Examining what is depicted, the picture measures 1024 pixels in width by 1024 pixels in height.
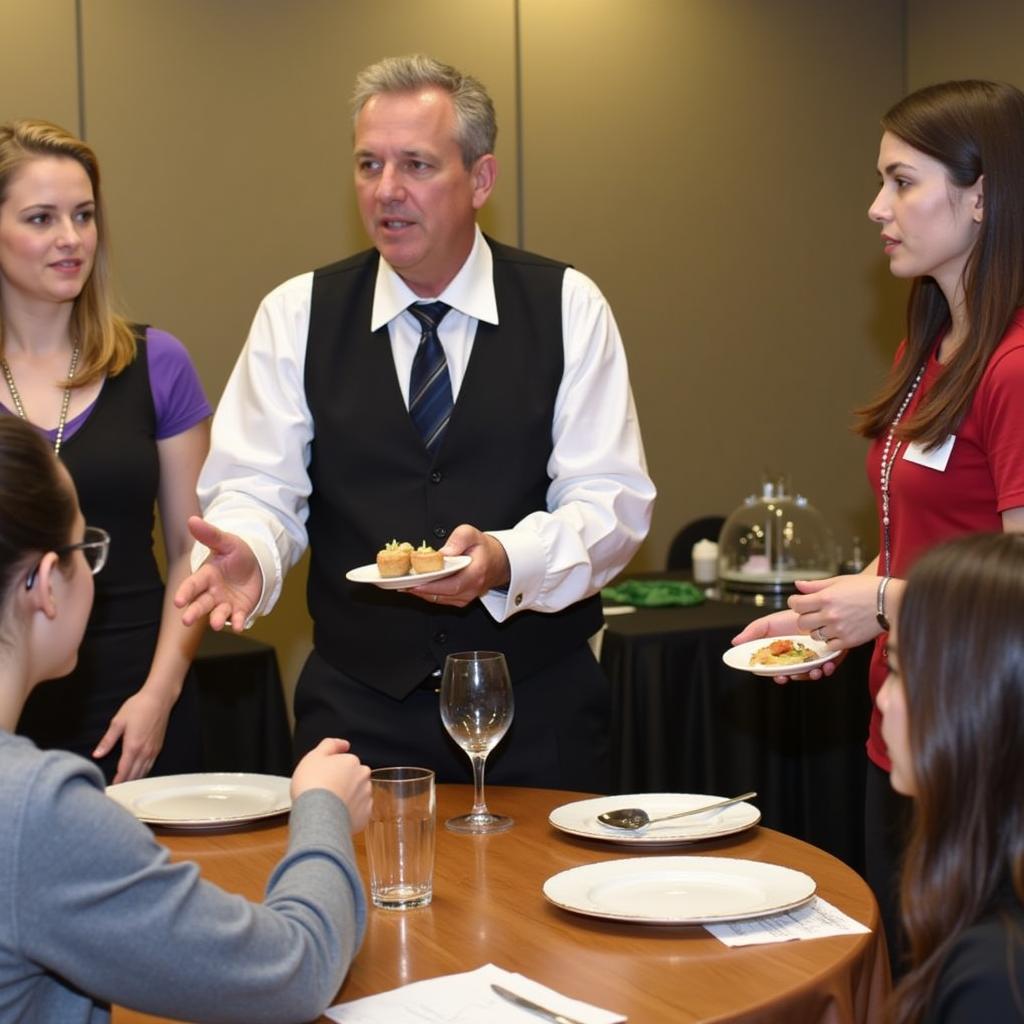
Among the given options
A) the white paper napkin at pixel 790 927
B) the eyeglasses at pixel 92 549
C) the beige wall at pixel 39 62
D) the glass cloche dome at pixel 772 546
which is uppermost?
the beige wall at pixel 39 62

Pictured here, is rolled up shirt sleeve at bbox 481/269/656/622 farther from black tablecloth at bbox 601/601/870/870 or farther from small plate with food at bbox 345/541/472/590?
black tablecloth at bbox 601/601/870/870

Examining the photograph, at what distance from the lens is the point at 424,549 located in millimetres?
2182

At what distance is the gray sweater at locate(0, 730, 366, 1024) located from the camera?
45.9 inches

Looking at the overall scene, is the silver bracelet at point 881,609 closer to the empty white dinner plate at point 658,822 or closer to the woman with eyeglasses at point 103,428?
the empty white dinner plate at point 658,822

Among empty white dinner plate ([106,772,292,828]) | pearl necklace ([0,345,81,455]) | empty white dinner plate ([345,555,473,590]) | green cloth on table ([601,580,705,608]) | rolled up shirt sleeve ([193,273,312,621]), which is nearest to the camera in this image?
empty white dinner plate ([106,772,292,828])

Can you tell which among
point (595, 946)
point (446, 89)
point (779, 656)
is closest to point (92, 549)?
point (595, 946)

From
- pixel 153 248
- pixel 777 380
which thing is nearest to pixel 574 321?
pixel 153 248

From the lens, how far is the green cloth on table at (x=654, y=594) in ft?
14.1

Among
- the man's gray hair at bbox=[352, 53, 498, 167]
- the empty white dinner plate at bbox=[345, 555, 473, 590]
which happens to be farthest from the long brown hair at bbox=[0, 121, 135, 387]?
the empty white dinner plate at bbox=[345, 555, 473, 590]

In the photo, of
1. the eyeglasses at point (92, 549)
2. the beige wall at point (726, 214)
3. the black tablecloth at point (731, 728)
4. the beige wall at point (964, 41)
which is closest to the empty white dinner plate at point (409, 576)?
the eyeglasses at point (92, 549)

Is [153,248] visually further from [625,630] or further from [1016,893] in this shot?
[1016,893]

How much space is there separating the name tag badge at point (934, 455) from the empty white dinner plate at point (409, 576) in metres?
0.72

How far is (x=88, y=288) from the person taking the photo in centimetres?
277

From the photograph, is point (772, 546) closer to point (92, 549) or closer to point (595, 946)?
point (595, 946)
